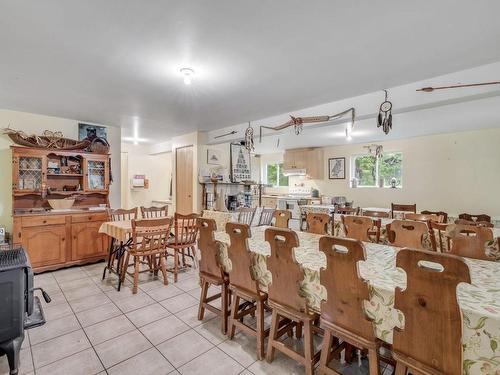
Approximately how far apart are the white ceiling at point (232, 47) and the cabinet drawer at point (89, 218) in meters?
1.71

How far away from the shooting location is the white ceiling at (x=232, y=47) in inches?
67.0

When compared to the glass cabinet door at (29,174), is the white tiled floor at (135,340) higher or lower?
lower

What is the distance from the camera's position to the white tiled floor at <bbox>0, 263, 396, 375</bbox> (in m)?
1.85

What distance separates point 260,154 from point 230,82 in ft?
20.3

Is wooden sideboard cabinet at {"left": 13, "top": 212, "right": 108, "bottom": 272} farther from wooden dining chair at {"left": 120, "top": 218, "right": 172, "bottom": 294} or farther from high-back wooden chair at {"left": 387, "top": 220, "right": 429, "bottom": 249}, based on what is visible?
high-back wooden chair at {"left": 387, "top": 220, "right": 429, "bottom": 249}

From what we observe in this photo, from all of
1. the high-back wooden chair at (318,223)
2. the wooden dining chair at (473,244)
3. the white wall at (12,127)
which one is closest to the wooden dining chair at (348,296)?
the wooden dining chair at (473,244)

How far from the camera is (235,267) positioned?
81.1 inches

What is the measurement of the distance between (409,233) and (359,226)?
44cm

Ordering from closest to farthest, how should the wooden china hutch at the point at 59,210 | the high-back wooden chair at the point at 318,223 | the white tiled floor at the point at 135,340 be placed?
the white tiled floor at the point at 135,340 < the high-back wooden chair at the point at 318,223 < the wooden china hutch at the point at 59,210

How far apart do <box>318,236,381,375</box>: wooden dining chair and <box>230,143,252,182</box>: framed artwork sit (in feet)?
15.3

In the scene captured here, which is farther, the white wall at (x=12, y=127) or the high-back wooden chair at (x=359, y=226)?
the white wall at (x=12, y=127)

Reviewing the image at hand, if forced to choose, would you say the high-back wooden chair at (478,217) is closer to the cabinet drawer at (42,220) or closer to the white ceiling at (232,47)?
the white ceiling at (232,47)

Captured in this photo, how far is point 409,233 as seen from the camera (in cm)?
233

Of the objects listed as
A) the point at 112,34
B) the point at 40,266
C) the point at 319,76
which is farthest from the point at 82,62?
the point at 40,266
